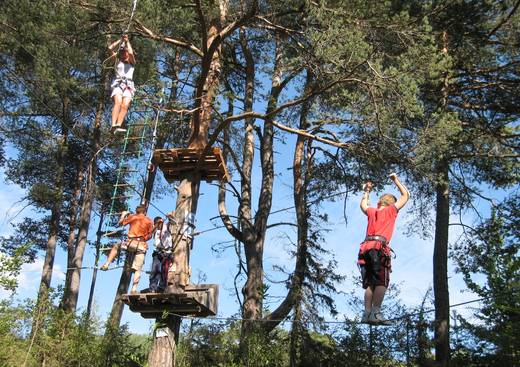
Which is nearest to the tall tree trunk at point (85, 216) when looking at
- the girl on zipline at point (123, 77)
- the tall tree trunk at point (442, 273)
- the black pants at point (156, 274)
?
the girl on zipline at point (123, 77)

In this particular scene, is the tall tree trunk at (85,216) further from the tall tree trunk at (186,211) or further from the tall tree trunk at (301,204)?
the tall tree trunk at (186,211)

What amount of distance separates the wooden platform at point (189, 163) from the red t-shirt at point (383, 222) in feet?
10.1

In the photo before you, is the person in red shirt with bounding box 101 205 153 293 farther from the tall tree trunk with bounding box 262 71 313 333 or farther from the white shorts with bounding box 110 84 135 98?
the tall tree trunk with bounding box 262 71 313 333

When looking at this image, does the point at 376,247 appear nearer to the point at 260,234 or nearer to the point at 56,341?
the point at 56,341

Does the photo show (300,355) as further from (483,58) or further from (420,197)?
(483,58)

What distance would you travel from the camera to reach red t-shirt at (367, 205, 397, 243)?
574 centimetres

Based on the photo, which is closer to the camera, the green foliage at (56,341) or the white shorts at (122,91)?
the white shorts at (122,91)

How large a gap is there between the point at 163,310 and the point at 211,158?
2306 millimetres

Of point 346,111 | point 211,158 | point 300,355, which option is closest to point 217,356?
point 300,355

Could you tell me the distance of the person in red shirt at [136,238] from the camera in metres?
7.98

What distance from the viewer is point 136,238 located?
801 cm

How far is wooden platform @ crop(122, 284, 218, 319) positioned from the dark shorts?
2532 millimetres

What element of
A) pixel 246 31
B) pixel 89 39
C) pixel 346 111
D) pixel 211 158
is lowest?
pixel 211 158

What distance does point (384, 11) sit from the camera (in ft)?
28.0
